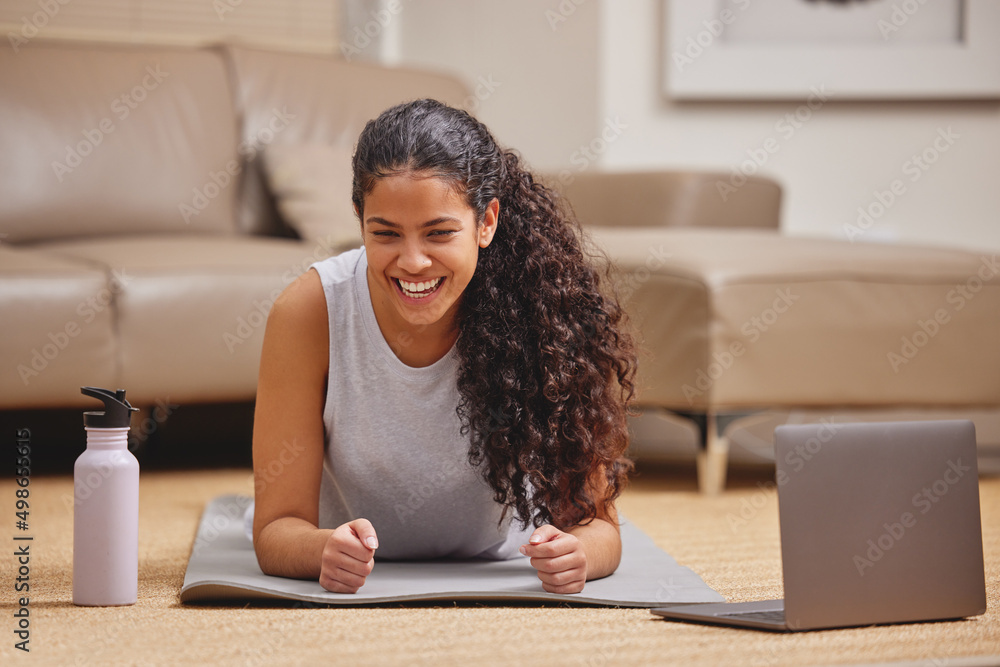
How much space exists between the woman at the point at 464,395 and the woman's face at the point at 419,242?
0.07ft

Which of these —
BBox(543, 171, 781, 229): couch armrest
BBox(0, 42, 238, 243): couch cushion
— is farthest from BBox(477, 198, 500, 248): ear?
BBox(0, 42, 238, 243): couch cushion

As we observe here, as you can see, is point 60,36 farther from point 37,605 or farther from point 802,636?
point 802,636

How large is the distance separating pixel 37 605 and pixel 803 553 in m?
0.72

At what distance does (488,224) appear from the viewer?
1.11 meters

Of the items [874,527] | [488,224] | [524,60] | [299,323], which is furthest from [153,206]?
[874,527]

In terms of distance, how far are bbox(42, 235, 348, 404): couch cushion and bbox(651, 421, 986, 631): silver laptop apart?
3.81ft

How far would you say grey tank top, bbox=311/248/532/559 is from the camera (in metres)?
1.16

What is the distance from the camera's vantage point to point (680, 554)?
1.33 meters

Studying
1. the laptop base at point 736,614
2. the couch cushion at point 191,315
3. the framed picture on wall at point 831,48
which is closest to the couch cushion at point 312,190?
the couch cushion at point 191,315

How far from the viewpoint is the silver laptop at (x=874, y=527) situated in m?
0.90

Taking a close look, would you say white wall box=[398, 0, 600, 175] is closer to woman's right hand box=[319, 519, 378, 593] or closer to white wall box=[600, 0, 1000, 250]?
white wall box=[600, 0, 1000, 250]

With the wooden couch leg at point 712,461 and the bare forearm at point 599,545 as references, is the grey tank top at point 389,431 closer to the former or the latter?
the bare forearm at point 599,545

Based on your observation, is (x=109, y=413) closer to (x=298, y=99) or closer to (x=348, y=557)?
(x=348, y=557)

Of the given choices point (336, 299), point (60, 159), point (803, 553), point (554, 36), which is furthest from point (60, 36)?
point (803, 553)
